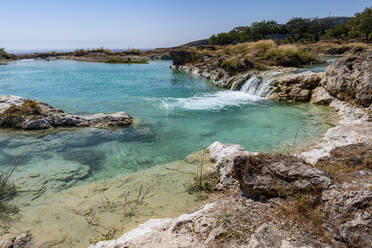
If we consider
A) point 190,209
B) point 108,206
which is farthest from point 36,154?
point 190,209

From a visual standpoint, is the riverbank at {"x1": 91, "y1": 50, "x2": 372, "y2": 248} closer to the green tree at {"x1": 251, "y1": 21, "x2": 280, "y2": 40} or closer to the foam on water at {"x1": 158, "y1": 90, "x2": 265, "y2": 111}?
the foam on water at {"x1": 158, "y1": 90, "x2": 265, "y2": 111}

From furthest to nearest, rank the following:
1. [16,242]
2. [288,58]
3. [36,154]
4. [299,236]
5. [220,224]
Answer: [288,58] < [36,154] < [16,242] < [220,224] < [299,236]

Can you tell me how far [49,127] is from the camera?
1260 centimetres

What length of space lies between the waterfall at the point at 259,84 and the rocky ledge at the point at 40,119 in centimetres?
1231

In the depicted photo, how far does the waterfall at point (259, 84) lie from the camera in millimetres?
20362

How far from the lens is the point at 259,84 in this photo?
21.8 meters

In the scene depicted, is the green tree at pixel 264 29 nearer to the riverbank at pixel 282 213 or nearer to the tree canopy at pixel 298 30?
the tree canopy at pixel 298 30

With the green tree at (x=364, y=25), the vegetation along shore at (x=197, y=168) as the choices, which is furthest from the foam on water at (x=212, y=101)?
the green tree at (x=364, y=25)

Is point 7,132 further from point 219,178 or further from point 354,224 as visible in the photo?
point 354,224

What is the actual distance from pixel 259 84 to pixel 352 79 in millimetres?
7680

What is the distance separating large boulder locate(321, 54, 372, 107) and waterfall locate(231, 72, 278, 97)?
4129 millimetres

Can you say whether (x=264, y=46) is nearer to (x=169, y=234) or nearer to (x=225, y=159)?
(x=225, y=159)

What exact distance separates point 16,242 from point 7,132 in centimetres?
931

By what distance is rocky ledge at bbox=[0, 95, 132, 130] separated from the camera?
41.3ft
